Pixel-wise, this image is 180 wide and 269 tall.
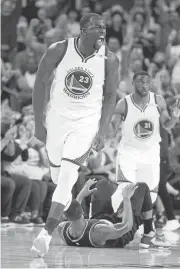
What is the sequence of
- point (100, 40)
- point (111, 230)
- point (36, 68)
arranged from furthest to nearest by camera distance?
point (36, 68)
point (111, 230)
point (100, 40)

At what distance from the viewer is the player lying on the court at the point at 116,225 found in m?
6.10

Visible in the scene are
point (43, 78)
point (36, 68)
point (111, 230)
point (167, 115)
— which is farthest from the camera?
point (36, 68)

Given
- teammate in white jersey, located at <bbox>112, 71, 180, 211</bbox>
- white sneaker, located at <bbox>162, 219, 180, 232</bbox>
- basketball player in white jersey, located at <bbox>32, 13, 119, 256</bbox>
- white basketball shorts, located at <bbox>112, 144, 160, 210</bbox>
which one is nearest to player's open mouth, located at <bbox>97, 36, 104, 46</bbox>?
basketball player in white jersey, located at <bbox>32, 13, 119, 256</bbox>

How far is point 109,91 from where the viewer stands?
5820 mm

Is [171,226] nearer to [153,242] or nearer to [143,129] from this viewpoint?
[143,129]

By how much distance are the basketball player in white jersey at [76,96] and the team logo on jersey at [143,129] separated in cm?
192

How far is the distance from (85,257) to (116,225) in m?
0.68

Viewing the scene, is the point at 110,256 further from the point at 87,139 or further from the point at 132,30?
the point at 132,30

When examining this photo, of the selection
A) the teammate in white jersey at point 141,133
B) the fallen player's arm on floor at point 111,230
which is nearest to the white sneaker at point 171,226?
the teammate in white jersey at point 141,133

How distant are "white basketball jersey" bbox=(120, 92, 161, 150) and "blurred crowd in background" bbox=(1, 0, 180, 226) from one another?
211 centimetres

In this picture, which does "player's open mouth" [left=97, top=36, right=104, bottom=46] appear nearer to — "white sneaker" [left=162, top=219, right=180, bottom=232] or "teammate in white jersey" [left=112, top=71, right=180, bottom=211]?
"teammate in white jersey" [left=112, top=71, right=180, bottom=211]

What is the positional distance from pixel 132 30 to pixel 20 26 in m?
2.52

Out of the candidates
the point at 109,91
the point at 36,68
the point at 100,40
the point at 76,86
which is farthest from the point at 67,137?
the point at 36,68

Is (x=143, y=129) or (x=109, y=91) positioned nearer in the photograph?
(x=109, y=91)
